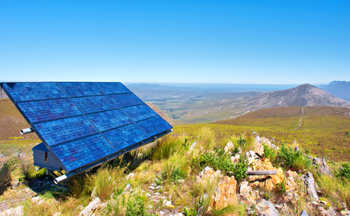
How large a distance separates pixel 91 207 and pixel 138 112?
5.72 meters

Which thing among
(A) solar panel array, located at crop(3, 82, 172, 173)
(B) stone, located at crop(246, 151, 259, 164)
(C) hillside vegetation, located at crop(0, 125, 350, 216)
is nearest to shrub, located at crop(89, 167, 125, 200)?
(C) hillside vegetation, located at crop(0, 125, 350, 216)

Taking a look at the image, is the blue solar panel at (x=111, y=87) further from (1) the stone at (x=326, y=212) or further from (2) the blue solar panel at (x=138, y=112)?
(1) the stone at (x=326, y=212)

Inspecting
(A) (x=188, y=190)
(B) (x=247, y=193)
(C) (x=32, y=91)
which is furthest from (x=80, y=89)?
(B) (x=247, y=193)

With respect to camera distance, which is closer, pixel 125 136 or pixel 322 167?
pixel 125 136

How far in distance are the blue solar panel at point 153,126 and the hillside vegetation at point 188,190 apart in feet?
5.31

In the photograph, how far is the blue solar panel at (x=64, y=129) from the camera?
5.61 meters

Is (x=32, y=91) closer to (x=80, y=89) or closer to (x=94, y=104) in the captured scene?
(x=80, y=89)

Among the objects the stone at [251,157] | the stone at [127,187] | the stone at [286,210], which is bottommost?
the stone at [127,187]

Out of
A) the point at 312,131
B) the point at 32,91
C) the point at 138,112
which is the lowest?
the point at 312,131

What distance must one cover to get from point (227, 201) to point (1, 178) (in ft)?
27.2

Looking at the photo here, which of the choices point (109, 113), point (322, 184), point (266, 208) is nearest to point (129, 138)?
point (109, 113)

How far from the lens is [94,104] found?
8531mm

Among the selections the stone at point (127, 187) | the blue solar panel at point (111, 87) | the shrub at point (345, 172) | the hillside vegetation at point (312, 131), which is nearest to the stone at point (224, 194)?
the stone at point (127, 187)

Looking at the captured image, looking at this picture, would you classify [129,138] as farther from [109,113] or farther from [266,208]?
[266,208]
